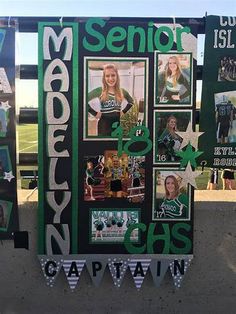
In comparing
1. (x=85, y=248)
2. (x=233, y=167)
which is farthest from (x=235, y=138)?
(x=85, y=248)

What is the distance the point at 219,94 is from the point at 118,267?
1553mm

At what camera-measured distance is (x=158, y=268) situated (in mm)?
3670

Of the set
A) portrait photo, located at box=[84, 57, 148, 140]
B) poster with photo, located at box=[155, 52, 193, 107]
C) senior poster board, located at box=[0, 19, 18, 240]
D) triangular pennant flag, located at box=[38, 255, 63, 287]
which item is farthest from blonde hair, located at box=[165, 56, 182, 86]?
triangular pennant flag, located at box=[38, 255, 63, 287]

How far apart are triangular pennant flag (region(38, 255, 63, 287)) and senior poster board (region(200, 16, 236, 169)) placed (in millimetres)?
1398

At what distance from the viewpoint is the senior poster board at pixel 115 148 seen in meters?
3.45

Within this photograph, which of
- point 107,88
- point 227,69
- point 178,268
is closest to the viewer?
point 107,88

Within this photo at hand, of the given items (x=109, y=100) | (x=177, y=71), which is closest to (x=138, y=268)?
(x=109, y=100)

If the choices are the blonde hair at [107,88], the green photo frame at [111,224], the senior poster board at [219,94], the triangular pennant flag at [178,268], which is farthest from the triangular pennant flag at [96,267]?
the blonde hair at [107,88]

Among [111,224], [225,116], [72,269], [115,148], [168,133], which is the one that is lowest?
[72,269]

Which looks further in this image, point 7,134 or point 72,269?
point 72,269

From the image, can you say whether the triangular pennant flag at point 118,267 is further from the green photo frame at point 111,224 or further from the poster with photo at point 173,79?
the poster with photo at point 173,79

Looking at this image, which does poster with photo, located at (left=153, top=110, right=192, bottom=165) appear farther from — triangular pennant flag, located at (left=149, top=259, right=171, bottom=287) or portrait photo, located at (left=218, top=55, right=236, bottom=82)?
triangular pennant flag, located at (left=149, top=259, right=171, bottom=287)

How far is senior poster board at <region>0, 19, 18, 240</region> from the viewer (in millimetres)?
3463

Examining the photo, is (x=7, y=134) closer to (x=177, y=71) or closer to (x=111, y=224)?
(x=111, y=224)
